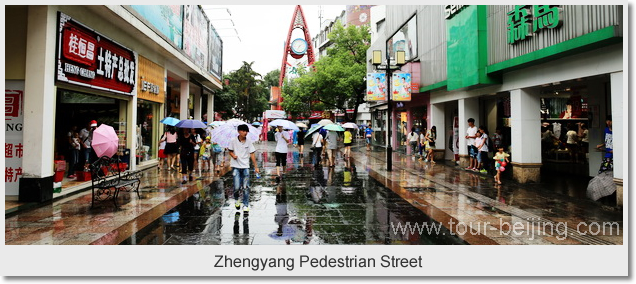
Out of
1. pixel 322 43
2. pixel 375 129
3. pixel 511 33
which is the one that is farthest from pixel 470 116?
pixel 322 43

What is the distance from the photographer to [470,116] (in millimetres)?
14195

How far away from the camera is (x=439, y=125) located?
17.3 meters

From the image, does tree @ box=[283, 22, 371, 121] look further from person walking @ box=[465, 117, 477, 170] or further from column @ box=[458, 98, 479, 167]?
person walking @ box=[465, 117, 477, 170]

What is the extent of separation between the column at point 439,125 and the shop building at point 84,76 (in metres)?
11.7

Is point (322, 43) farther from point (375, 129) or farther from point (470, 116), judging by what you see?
point (470, 116)

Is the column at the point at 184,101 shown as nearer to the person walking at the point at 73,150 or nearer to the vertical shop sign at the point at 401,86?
the person walking at the point at 73,150

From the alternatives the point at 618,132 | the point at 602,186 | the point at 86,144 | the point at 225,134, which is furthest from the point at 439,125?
the point at 86,144

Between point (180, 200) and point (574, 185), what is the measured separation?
10.5 metres

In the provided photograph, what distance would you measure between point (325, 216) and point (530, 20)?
25.0 ft

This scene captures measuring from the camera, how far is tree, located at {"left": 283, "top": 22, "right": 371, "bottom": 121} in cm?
2953

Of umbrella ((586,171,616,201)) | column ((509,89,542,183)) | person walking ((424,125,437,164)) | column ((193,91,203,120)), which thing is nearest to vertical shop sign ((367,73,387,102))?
person walking ((424,125,437,164))

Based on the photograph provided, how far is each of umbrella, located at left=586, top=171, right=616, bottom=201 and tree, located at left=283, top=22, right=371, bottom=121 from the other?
22.0 m

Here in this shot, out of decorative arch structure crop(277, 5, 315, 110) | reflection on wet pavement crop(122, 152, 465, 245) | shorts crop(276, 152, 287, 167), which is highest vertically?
decorative arch structure crop(277, 5, 315, 110)

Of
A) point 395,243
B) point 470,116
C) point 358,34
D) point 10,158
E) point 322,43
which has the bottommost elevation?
point 395,243
